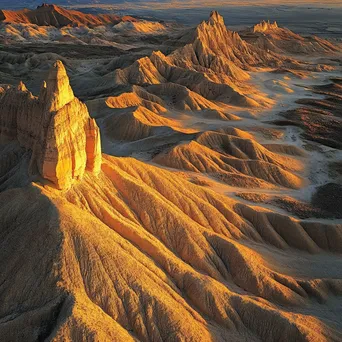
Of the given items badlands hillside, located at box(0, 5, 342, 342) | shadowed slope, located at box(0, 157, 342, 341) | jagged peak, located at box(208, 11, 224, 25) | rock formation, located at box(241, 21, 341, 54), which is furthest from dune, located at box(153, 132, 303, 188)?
rock formation, located at box(241, 21, 341, 54)

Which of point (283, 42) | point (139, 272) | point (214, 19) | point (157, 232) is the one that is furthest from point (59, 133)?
point (283, 42)

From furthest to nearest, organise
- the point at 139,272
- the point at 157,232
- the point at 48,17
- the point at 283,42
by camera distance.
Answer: the point at 48,17
the point at 283,42
the point at 157,232
the point at 139,272

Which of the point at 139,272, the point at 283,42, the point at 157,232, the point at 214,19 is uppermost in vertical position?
the point at 139,272

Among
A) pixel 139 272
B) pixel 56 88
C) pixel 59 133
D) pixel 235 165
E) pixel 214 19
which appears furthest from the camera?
pixel 214 19

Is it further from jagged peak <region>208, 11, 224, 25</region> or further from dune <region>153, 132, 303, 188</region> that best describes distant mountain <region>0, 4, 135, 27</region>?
dune <region>153, 132, 303, 188</region>

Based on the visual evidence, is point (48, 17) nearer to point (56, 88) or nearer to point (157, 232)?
point (56, 88)

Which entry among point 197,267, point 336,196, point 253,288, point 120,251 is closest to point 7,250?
point 120,251

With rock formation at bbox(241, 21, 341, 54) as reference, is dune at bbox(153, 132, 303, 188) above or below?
above
